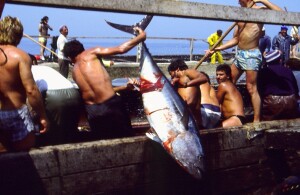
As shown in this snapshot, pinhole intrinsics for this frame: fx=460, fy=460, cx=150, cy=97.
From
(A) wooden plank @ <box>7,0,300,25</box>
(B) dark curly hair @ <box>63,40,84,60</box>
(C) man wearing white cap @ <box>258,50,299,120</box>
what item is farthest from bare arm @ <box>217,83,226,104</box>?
(B) dark curly hair @ <box>63,40,84,60</box>

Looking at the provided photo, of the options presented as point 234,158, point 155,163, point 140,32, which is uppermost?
Answer: point 140,32

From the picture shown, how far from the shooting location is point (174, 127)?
4.56 meters

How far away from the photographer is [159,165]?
4895 mm

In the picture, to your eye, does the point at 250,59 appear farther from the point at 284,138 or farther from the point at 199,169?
the point at 199,169

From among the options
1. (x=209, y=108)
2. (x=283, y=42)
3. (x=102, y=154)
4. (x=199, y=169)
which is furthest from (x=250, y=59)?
(x=283, y=42)

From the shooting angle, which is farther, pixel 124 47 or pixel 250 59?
pixel 250 59

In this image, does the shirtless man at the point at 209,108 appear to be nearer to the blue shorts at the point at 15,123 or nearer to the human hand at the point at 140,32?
the human hand at the point at 140,32

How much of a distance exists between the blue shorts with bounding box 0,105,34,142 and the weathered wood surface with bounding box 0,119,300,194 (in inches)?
12.5

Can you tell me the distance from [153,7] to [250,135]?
2.11 meters

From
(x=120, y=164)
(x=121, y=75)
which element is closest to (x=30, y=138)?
(x=120, y=164)

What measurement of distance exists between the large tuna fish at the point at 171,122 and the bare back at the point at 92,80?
2.96 feet

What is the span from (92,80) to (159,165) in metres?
1.46

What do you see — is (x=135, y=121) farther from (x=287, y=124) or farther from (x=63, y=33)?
(x=63, y=33)

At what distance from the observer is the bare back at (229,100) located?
689 centimetres
